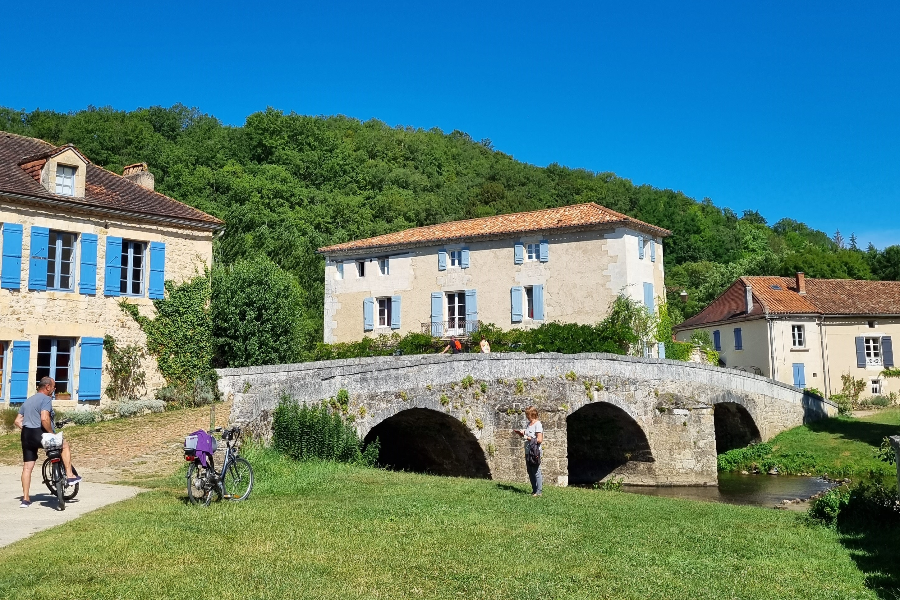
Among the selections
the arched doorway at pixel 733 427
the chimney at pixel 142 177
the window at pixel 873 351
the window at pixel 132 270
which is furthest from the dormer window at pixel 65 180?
the window at pixel 873 351

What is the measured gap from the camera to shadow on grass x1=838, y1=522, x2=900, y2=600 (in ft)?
22.0

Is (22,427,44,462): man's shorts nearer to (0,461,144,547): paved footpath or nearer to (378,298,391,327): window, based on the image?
(0,461,144,547): paved footpath

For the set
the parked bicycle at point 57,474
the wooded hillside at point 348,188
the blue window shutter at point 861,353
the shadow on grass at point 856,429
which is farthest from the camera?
the wooded hillside at point 348,188

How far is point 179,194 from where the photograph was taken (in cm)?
3538

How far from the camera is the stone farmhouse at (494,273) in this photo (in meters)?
26.8

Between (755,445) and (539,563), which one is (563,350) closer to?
(755,445)

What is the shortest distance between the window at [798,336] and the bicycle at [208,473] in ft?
97.9

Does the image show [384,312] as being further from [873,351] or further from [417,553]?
[417,553]

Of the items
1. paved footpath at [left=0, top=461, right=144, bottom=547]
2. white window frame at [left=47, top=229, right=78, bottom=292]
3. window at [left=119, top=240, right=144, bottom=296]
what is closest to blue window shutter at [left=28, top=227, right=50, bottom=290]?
white window frame at [left=47, top=229, right=78, bottom=292]

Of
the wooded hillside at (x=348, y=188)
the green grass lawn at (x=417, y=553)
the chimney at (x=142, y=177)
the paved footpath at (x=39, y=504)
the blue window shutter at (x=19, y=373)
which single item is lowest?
the green grass lawn at (x=417, y=553)

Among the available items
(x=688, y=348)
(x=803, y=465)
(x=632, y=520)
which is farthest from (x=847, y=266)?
(x=632, y=520)

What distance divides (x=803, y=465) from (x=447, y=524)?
63.2 feet

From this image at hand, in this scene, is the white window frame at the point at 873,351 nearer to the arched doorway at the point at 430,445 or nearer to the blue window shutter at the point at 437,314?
the blue window shutter at the point at 437,314

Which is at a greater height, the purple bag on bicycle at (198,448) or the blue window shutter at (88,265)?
the blue window shutter at (88,265)
